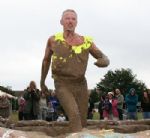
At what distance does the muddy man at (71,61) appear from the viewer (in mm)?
7469

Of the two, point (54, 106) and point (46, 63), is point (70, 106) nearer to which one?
point (46, 63)

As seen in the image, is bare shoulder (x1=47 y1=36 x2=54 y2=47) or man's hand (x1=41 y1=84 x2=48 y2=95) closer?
bare shoulder (x1=47 y1=36 x2=54 y2=47)

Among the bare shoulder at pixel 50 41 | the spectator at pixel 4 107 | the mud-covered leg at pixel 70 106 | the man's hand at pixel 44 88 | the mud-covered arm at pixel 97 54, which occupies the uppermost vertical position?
the bare shoulder at pixel 50 41

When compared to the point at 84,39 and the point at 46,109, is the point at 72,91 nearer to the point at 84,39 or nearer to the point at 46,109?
the point at 84,39

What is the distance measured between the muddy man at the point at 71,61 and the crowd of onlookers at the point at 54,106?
3.57 metres

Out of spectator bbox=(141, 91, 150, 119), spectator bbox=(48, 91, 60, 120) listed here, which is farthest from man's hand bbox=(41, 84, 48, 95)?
spectator bbox=(141, 91, 150, 119)

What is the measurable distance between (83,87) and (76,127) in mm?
752

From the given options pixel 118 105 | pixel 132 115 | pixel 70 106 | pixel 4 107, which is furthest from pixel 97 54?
pixel 132 115

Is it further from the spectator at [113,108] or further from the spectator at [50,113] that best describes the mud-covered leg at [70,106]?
the spectator at [50,113]

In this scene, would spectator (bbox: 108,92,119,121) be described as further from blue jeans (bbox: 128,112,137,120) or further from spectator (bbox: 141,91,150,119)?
spectator (bbox: 141,91,150,119)

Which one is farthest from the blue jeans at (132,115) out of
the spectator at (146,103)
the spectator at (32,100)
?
the spectator at (32,100)

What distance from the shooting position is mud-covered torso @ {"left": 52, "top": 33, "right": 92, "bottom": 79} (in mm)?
7484

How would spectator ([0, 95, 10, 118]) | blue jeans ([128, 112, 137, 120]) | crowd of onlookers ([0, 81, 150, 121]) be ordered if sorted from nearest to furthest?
crowd of onlookers ([0, 81, 150, 121]) < spectator ([0, 95, 10, 118]) < blue jeans ([128, 112, 137, 120])

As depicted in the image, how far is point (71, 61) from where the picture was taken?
24.5ft
